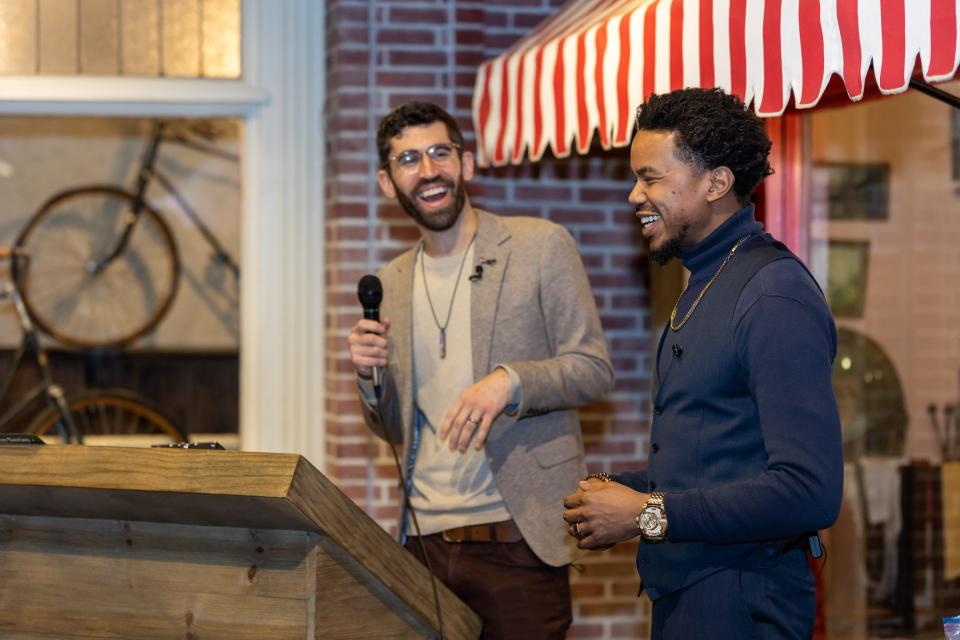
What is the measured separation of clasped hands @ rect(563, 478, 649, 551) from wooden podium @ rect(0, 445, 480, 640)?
34 cm

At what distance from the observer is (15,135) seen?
27.5 ft

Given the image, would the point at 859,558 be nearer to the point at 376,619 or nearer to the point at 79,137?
the point at 376,619

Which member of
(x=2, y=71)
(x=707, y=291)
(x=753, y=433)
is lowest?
(x=753, y=433)

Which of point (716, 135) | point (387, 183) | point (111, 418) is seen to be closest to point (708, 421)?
point (716, 135)

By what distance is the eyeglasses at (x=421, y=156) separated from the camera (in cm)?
285

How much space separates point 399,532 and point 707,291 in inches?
45.2

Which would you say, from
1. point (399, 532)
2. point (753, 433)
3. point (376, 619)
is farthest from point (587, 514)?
point (399, 532)

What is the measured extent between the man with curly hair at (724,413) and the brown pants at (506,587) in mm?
669

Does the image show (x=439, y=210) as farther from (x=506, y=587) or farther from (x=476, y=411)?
(x=506, y=587)

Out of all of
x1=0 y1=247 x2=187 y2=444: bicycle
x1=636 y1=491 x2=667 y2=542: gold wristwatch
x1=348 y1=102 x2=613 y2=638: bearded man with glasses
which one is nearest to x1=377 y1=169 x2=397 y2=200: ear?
x1=348 y1=102 x2=613 y2=638: bearded man with glasses

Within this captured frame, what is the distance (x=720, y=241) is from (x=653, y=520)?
45cm

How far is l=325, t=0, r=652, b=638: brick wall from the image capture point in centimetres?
430

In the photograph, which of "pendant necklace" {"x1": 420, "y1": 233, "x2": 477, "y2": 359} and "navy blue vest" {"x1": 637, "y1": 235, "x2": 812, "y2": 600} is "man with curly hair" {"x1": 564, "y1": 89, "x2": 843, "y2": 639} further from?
"pendant necklace" {"x1": 420, "y1": 233, "x2": 477, "y2": 359}

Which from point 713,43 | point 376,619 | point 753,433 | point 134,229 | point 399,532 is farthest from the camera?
point 134,229
